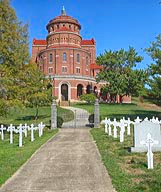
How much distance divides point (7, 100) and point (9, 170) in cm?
1313

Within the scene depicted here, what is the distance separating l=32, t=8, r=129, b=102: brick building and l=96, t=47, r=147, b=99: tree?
8373 mm

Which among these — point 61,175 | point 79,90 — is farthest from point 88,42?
point 61,175

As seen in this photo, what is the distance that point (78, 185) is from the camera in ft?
24.8

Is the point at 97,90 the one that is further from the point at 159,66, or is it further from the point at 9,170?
the point at 9,170

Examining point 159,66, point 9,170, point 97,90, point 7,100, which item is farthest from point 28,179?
point 97,90

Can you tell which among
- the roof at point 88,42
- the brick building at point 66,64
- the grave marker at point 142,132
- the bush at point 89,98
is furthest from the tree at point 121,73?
the grave marker at point 142,132

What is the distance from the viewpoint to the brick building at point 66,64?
222ft

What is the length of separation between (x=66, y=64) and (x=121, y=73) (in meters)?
14.8

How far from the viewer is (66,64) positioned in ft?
232

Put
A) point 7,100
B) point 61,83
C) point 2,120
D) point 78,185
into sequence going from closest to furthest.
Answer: point 78,185, point 7,100, point 2,120, point 61,83

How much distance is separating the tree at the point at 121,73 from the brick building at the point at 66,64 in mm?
8373

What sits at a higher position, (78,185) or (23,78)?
(23,78)

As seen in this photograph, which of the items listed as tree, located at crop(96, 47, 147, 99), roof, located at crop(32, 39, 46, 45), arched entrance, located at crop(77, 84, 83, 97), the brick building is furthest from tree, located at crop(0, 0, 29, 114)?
roof, located at crop(32, 39, 46, 45)

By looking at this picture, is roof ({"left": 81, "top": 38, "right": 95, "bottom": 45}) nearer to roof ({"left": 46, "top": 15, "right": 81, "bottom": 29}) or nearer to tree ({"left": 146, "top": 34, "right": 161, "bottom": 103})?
roof ({"left": 46, "top": 15, "right": 81, "bottom": 29})
